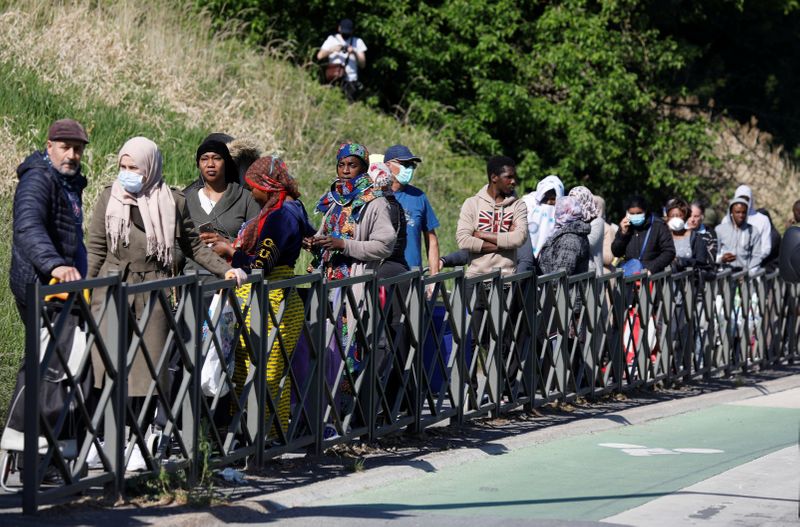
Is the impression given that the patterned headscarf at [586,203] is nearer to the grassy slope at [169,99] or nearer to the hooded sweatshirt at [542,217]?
the hooded sweatshirt at [542,217]

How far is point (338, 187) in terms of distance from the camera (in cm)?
966

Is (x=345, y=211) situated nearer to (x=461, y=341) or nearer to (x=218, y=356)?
(x=461, y=341)

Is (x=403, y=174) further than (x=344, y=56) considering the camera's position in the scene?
No

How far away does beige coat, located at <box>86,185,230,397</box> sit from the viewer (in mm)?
7457

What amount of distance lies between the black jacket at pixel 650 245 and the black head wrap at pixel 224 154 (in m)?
5.76

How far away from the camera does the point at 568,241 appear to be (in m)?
11.9

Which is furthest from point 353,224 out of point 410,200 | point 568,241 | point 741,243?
point 741,243

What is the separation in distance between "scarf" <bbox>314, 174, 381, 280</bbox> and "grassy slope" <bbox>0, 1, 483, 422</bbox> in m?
4.46

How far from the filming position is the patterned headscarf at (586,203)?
1204 cm

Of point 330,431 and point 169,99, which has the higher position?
point 169,99

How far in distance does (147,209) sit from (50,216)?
0.70m

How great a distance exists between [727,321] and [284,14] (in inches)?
445

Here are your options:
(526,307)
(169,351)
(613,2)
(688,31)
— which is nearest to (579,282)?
(526,307)

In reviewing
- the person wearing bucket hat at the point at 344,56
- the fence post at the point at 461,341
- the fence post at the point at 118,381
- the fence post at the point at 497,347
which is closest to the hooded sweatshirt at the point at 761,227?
the fence post at the point at 497,347
